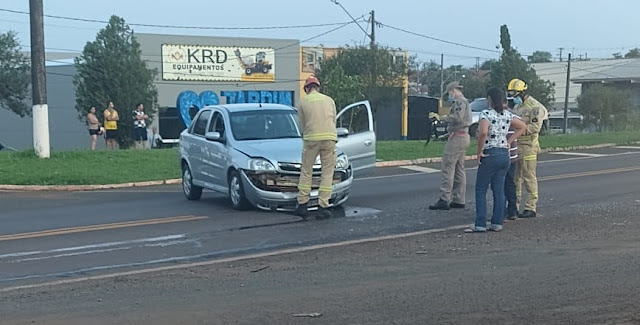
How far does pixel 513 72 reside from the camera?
48.4 m

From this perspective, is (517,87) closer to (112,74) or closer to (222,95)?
(112,74)

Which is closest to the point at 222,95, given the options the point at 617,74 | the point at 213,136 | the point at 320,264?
the point at 617,74

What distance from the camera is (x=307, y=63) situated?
56.2m

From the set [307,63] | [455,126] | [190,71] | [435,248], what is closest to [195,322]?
[435,248]

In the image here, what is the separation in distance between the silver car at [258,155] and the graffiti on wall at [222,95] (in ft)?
107

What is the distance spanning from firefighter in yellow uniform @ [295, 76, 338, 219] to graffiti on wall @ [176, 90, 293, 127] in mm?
35448

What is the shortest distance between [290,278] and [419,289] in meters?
1.23

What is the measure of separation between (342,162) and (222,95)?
130 ft

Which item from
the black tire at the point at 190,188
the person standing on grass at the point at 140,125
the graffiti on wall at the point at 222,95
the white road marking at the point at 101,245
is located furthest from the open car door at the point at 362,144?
the graffiti on wall at the point at 222,95

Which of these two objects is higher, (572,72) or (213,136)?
(572,72)

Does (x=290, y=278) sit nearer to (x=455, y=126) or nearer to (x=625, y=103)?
(x=455, y=126)

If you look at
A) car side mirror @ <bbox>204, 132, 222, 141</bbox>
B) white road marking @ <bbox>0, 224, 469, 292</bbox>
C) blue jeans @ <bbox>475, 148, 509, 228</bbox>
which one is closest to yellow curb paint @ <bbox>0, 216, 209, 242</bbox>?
car side mirror @ <bbox>204, 132, 222, 141</bbox>

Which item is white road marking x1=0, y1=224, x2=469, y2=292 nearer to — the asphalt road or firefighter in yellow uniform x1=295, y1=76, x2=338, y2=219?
the asphalt road

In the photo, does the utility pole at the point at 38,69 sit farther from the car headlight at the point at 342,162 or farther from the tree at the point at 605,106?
the tree at the point at 605,106
